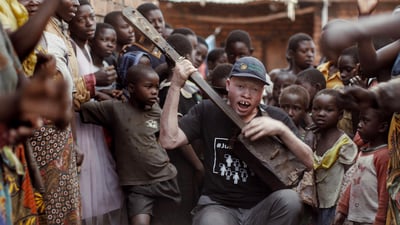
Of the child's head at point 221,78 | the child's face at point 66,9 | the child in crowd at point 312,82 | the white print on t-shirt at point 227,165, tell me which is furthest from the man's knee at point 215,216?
the child in crowd at point 312,82

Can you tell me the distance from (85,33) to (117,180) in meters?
1.17

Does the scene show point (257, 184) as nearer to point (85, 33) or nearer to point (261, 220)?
point (261, 220)

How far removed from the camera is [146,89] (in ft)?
18.3

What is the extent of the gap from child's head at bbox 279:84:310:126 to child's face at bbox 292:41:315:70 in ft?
6.15

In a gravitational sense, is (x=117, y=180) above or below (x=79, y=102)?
below

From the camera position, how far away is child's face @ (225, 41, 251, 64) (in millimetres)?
8312

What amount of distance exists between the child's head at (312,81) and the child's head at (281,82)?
612mm

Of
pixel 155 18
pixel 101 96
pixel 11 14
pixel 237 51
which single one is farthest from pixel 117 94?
pixel 237 51

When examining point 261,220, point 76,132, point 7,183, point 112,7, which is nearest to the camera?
point 7,183

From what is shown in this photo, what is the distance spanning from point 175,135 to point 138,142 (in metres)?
0.67

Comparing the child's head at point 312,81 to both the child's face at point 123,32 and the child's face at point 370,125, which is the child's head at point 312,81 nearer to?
the child's face at point 123,32

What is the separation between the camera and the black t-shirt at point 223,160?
197 inches

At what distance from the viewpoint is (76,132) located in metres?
5.34

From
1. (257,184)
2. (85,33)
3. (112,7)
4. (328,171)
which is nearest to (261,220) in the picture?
(257,184)
